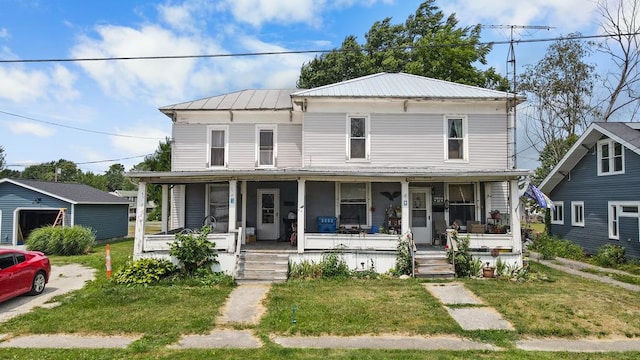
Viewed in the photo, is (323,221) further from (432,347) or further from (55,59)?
(55,59)

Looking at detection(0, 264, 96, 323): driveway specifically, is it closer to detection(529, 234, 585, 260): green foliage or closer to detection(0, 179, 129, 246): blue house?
detection(0, 179, 129, 246): blue house

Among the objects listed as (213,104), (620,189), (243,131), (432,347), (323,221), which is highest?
(213,104)

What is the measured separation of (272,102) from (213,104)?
2.39 metres

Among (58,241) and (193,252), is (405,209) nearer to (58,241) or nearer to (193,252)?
(193,252)

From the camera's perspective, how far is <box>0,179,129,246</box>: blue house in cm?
2144

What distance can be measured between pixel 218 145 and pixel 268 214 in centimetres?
341

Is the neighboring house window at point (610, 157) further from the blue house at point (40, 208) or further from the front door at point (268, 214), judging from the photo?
the blue house at point (40, 208)

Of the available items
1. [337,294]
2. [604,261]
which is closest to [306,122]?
[337,294]

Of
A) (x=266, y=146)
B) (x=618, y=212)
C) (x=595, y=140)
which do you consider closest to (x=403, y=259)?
(x=266, y=146)

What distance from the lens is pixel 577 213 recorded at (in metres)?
18.8

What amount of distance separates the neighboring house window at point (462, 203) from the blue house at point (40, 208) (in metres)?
20.4

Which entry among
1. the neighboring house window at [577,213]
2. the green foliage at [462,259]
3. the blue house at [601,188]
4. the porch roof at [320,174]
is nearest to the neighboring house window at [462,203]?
the porch roof at [320,174]

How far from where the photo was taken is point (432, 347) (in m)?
6.47

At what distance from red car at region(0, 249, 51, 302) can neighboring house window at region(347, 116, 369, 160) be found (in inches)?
393
